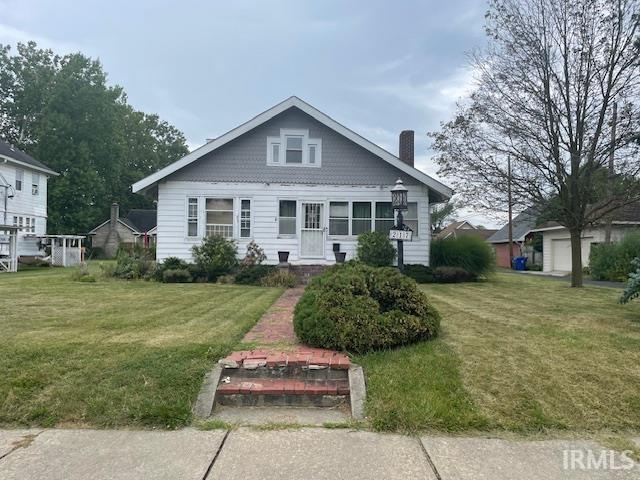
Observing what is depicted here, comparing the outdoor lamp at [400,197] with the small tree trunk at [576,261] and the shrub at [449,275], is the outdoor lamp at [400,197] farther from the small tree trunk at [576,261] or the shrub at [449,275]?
the small tree trunk at [576,261]

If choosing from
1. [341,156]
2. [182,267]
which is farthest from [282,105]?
[182,267]

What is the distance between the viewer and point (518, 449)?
3.32 meters

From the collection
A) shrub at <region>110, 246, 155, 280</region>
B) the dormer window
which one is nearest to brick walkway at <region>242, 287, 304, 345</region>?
shrub at <region>110, 246, 155, 280</region>

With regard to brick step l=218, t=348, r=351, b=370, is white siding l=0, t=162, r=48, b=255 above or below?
above

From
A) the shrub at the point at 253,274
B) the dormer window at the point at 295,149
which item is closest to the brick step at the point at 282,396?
the shrub at the point at 253,274

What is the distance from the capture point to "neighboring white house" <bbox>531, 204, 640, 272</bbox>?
871 inches

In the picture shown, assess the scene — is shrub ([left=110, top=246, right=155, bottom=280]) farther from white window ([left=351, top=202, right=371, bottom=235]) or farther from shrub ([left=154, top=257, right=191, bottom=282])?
white window ([left=351, top=202, right=371, bottom=235])

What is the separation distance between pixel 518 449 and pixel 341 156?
13673 millimetres

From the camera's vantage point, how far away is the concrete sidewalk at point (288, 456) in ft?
9.77

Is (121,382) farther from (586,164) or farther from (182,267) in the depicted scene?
(586,164)

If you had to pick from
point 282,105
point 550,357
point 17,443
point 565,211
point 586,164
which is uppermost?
point 282,105

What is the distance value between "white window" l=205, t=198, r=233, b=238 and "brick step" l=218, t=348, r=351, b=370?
37.4ft

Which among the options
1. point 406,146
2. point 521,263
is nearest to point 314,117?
point 406,146

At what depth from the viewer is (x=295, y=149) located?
1619 cm
